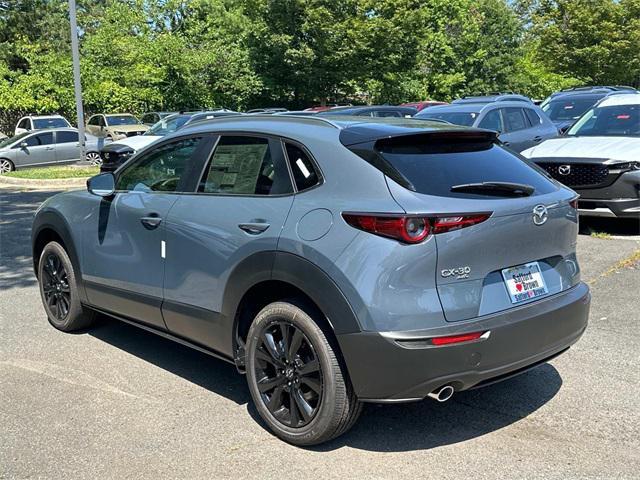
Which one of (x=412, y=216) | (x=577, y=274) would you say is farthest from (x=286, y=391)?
(x=577, y=274)

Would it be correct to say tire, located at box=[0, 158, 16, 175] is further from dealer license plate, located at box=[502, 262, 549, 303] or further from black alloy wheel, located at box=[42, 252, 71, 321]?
dealer license plate, located at box=[502, 262, 549, 303]

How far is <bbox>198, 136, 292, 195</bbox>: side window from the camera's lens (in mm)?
3809

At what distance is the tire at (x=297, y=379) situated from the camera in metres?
3.37

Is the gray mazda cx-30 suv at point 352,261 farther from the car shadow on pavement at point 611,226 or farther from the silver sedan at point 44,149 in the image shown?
the silver sedan at point 44,149

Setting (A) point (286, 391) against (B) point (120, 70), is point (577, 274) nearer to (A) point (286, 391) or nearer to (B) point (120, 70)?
(A) point (286, 391)

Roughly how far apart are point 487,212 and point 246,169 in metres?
1.48

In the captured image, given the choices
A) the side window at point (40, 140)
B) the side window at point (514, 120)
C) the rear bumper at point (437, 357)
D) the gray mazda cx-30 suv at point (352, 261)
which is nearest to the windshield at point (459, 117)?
the side window at point (514, 120)

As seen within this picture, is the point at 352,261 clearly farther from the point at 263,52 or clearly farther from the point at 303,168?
the point at 263,52

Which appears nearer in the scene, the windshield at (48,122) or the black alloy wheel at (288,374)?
the black alloy wheel at (288,374)

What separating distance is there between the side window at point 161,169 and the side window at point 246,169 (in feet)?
0.90

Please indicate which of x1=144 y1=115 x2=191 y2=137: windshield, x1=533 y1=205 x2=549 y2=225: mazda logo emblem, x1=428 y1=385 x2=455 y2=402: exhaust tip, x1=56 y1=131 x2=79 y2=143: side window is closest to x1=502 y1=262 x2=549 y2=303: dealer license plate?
x1=533 y1=205 x2=549 y2=225: mazda logo emblem

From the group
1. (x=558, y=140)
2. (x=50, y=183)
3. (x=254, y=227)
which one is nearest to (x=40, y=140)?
(x=50, y=183)

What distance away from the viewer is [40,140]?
791 inches

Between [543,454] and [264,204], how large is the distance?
1.99m
